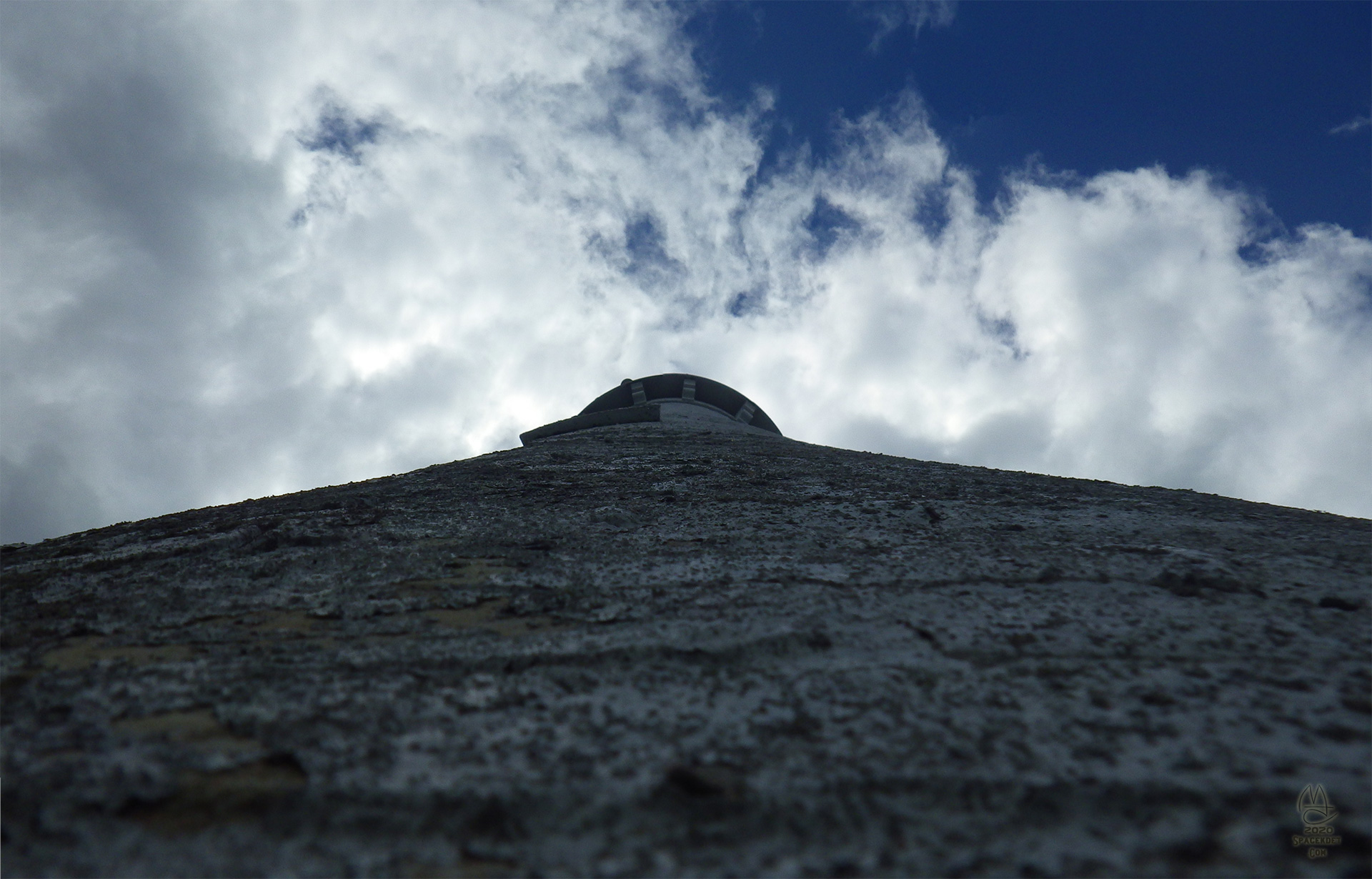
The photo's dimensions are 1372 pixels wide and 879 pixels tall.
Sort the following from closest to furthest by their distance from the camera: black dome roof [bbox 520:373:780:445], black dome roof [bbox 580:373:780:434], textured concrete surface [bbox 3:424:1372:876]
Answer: textured concrete surface [bbox 3:424:1372:876]
black dome roof [bbox 520:373:780:445]
black dome roof [bbox 580:373:780:434]

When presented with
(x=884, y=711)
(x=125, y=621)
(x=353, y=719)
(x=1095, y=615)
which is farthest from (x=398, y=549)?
(x=1095, y=615)

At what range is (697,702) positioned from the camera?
1.21 metres

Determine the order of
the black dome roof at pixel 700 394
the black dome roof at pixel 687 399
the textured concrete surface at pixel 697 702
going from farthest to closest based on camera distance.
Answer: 1. the black dome roof at pixel 700 394
2. the black dome roof at pixel 687 399
3. the textured concrete surface at pixel 697 702

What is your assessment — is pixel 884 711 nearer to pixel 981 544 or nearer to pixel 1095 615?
pixel 1095 615

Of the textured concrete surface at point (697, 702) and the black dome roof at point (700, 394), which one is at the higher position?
the black dome roof at point (700, 394)

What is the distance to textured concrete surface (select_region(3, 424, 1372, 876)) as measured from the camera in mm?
915

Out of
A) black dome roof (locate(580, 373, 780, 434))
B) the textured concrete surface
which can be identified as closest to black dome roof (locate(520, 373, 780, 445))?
black dome roof (locate(580, 373, 780, 434))

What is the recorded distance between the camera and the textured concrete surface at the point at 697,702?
0.92 metres

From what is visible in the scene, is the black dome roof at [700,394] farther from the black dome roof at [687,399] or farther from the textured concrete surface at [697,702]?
the textured concrete surface at [697,702]

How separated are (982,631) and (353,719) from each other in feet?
3.66

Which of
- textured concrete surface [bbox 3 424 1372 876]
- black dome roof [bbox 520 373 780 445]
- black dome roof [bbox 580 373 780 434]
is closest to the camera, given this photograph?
textured concrete surface [bbox 3 424 1372 876]

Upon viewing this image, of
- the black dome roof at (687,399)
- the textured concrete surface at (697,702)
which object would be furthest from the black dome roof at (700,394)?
the textured concrete surface at (697,702)

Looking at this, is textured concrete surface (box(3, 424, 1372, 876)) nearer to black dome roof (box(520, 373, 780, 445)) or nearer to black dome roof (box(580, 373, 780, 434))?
black dome roof (box(520, 373, 780, 445))

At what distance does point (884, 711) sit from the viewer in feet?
3.83
